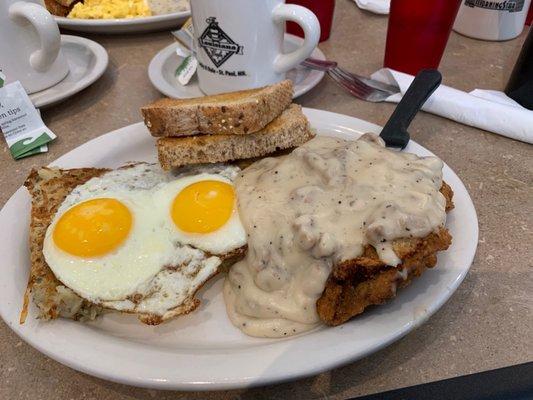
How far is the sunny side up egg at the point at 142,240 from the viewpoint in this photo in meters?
1.11

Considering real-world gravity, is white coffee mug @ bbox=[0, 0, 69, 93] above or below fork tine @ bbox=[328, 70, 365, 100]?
above

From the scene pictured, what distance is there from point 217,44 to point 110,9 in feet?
3.64

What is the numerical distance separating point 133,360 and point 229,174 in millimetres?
648

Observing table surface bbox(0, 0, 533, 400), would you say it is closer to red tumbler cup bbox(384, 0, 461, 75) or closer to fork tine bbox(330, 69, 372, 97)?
fork tine bbox(330, 69, 372, 97)

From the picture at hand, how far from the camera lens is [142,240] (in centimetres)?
119

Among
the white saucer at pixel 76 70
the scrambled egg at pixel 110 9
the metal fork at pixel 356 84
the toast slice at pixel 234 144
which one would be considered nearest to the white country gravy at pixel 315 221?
the toast slice at pixel 234 144

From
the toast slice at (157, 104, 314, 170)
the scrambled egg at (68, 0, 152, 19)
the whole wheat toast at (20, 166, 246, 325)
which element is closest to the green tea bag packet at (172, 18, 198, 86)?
the scrambled egg at (68, 0, 152, 19)

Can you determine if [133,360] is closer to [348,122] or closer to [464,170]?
[348,122]

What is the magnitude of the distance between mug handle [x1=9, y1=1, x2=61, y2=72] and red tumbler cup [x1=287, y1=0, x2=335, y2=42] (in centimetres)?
116

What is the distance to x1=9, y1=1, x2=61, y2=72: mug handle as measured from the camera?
171cm

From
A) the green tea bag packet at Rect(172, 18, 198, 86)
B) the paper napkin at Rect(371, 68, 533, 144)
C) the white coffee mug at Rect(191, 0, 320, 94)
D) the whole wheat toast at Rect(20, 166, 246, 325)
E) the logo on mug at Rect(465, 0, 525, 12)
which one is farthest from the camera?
the logo on mug at Rect(465, 0, 525, 12)

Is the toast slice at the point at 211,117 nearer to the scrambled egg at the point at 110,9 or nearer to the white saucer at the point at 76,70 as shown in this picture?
the white saucer at the point at 76,70

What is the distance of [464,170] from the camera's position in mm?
1667

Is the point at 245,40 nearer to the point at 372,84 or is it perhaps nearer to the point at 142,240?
the point at 372,84
